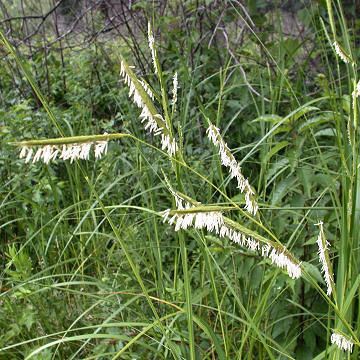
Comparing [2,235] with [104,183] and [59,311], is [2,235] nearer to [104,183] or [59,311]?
[104,183]

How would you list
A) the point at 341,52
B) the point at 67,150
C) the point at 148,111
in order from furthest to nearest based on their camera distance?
the point at 341,52
the point at 148,111
the point at 67,150

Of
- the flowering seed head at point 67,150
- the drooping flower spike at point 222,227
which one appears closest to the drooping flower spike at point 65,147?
the flowering seed head at point 67,150

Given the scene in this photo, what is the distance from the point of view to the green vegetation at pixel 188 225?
0.97m

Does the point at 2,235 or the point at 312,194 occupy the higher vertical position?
the point at 312,194

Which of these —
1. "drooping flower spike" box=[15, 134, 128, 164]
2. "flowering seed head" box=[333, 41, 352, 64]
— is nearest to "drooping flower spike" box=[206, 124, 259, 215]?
"drooping flower spike" box=[15, 134, 128, 164]

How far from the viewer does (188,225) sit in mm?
796

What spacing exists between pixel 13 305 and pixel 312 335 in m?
0.93

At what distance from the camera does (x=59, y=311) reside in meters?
1.94

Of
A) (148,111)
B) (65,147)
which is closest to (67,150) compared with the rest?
(65,147)

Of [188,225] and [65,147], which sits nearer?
[65,147]

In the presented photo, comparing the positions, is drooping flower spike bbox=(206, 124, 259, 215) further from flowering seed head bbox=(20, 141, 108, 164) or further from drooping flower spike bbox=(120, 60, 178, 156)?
flowering seed head bbox=(20, 141, 108, 164)

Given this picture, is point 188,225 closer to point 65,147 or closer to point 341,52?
point 65,147

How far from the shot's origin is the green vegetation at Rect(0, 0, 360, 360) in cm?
97

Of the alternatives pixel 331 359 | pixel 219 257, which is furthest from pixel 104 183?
pixel 331 359
